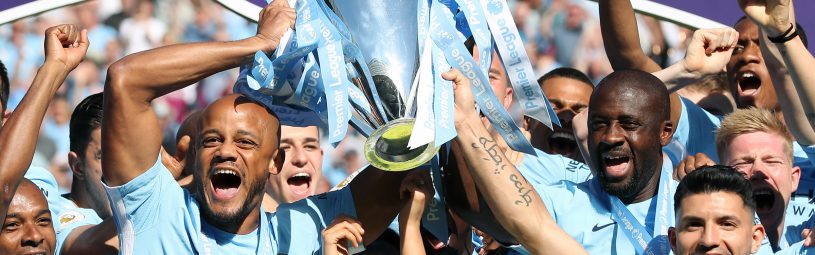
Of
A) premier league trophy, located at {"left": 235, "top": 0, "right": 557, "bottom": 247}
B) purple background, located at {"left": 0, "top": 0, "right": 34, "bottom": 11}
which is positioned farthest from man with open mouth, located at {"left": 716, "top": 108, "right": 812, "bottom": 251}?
purple background, located at {"left": 0, "top": 0, "right": 34, "bottom": 11}

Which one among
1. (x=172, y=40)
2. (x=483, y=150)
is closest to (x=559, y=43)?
(x=172, y=40)

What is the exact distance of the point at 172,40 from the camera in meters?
6.54

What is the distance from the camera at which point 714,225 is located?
4.54 m

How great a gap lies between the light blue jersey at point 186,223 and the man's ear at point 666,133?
1.02 metres

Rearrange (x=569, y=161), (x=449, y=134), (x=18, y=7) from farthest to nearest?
(x=18, y=7)
(x=569, y=161)
(x=449, y=134)

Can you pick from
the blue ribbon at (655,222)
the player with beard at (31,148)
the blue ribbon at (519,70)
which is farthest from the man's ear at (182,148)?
the blue ribbon at (655,222)

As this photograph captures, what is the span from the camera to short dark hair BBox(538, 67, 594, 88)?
624 cm

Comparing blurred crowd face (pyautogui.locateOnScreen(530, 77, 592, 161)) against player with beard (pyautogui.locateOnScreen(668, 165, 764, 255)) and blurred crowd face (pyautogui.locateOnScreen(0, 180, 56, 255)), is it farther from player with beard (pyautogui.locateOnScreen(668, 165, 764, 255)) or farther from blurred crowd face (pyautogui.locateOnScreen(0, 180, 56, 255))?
blurred crowd face (pyautogui.locateOnScreen(0, 180, 56, 255))

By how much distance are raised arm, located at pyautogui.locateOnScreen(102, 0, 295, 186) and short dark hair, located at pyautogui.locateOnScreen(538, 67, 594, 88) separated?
1.87m

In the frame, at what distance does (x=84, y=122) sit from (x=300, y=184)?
3.14 ft

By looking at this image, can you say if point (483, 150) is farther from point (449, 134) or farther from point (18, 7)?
point (18, 7)

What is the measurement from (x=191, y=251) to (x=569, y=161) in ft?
5.03

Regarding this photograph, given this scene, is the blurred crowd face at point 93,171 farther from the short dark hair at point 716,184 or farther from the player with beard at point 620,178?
the short dark hair at point 716,184

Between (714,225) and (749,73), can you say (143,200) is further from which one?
(749,73)
